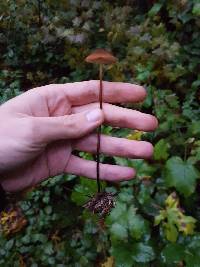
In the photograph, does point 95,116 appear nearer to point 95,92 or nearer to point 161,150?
point 95,92

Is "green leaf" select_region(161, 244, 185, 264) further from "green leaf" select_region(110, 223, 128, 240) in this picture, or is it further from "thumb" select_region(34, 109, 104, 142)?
"thumb" select_region(34, 109, 104, 142)

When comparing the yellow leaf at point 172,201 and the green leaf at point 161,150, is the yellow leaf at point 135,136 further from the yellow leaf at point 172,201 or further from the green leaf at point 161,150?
the yellow leaf at point 172,201

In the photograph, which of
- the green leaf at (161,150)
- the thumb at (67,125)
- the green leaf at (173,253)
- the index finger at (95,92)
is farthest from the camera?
the green leaf at (161,150)


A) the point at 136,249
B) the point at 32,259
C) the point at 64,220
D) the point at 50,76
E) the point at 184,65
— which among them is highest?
the point at 184,65

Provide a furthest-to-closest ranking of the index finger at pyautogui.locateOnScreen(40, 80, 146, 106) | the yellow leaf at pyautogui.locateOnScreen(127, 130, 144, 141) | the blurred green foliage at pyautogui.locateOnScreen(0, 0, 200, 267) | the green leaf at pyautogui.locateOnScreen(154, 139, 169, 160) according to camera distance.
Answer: the yellow leaf at pyautogui.locateOnScreen(127, 130, 144, 141) < the green leaf at pyautogui.locateOnScreen(154, 139, 169, 160) < the blurred green foliage at pyautogui.locateOnScreen(0, 0, 200, 267) < the index finger at pyautogui.locateOnScreen(40, 80, 146, 106)

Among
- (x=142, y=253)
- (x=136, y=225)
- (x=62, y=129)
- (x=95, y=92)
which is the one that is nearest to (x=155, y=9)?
(x=95, y=92)

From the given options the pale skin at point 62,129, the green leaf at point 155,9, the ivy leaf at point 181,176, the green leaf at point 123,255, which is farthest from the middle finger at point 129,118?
the green leaf at point 155,9

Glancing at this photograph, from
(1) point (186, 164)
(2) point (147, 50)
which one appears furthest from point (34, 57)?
(1) point (186, 164)

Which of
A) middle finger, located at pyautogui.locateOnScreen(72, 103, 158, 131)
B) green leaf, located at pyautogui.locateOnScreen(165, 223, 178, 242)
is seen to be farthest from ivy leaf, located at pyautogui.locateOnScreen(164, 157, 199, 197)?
middle finger, located at pyautogui.locateOnScreen(72, 103, 158, 131)

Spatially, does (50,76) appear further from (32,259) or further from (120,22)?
(32,259)
